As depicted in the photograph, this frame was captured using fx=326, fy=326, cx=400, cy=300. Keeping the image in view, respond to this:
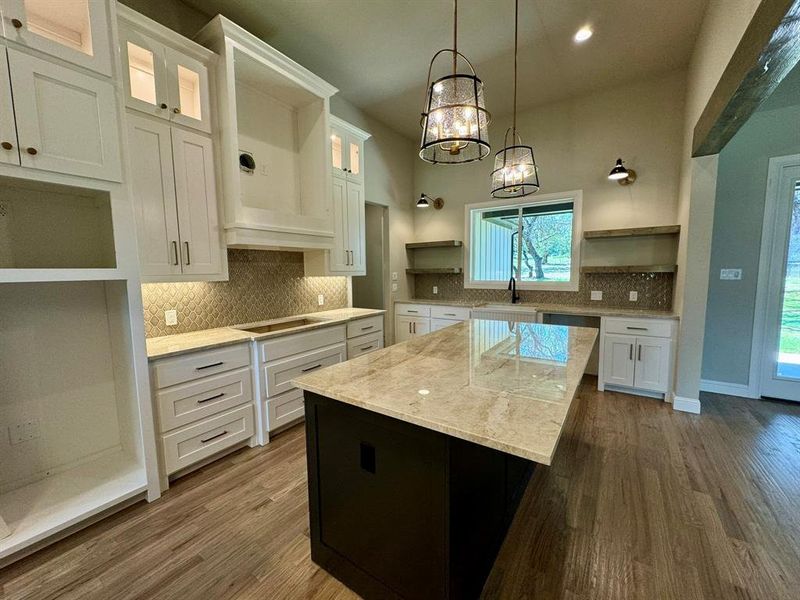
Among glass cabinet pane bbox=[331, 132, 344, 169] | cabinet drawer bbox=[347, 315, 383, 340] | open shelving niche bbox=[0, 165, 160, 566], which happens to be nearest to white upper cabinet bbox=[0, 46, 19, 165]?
open shelving niche bbox=[0, 165, 160, 566]

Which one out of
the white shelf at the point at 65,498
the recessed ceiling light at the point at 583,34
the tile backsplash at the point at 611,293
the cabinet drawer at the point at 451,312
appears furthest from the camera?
the cabinet drawer at the point at 451,312

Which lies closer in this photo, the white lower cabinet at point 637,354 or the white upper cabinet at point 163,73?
the white upper cabinet at point 163,73

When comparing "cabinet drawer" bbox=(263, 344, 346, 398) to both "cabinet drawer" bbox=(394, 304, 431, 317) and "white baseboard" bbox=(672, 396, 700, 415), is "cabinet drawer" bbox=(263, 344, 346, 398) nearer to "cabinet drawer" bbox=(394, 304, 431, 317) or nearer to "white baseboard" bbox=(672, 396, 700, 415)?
"cabinet drawer" bbox=(394, 304, 431, 317)

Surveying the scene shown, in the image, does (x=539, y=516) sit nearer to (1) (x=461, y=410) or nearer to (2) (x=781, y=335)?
(1) (x=461, y=410)

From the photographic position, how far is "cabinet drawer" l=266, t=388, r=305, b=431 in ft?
8.48

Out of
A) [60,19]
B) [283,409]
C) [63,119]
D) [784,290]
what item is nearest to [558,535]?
[283,409]

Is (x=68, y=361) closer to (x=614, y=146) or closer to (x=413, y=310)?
(x=413, y=310)

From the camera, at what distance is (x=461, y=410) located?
1.10 metres

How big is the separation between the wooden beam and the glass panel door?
4.18 feet

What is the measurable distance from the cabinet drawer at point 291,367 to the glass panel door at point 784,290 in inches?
168

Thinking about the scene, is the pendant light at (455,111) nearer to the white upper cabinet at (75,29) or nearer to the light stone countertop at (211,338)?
the white upper cabinet at (75,29)

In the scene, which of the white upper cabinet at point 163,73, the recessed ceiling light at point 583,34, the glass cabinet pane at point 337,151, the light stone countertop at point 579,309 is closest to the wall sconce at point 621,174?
the recessed ceiling light at point 583,34

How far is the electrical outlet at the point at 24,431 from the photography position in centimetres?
180

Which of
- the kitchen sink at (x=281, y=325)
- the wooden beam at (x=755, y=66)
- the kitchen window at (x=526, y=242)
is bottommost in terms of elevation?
the kitchen sink at (x=281, y=325)
